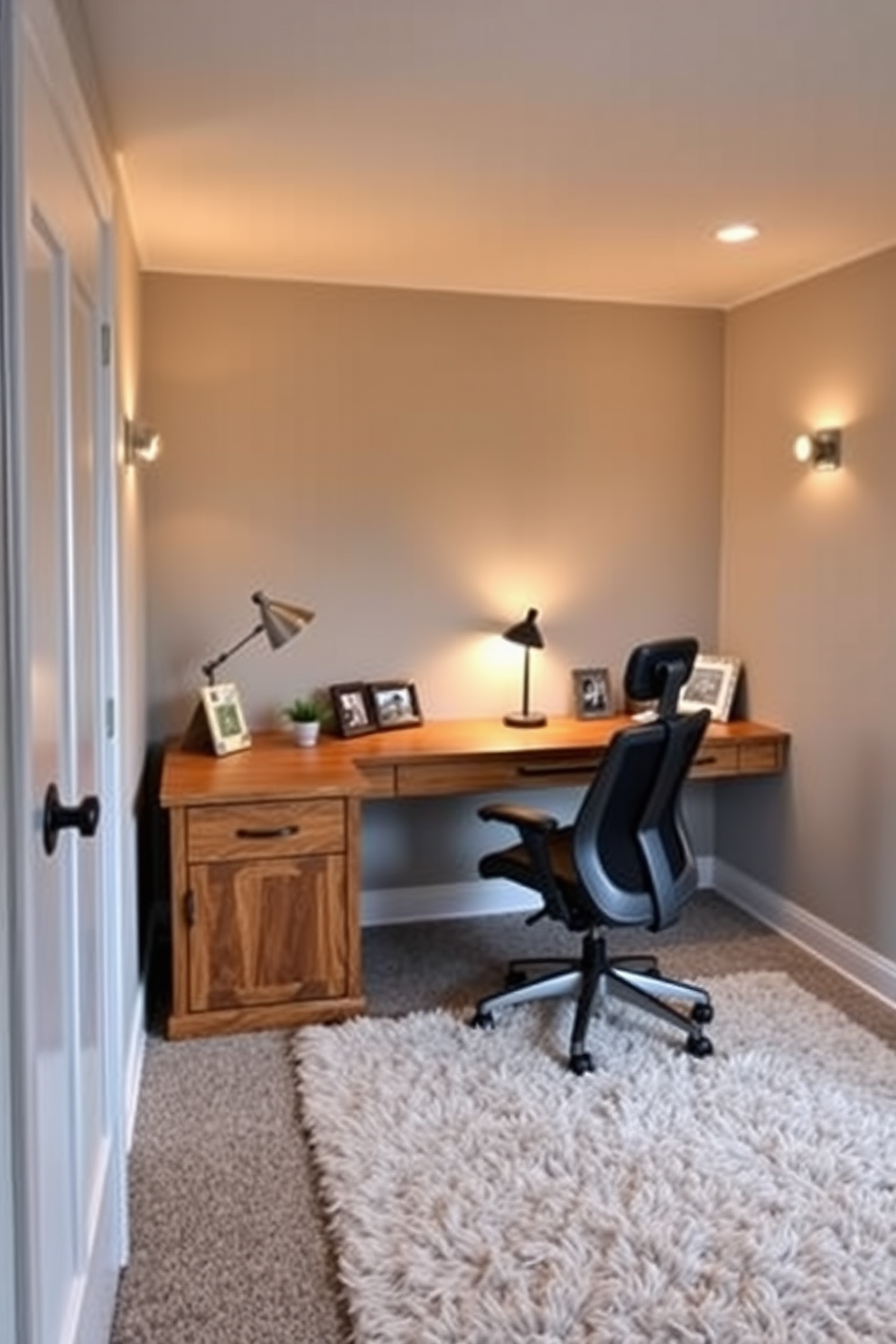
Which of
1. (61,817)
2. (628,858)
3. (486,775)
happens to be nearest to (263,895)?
(486,775)

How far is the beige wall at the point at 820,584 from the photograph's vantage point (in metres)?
3.35

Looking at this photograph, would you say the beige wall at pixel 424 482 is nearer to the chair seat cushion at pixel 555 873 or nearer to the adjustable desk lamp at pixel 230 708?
the adjustable desk lamp at pixel 230 708

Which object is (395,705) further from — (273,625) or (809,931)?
(809,931)

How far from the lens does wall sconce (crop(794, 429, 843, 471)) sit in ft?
11.6

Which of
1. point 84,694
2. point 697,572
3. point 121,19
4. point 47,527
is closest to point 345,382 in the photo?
point 697,572

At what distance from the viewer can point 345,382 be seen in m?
3.86

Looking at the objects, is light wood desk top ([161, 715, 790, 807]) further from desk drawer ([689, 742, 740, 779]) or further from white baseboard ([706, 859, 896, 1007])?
white baseboard ([706, 859, 896, 1007])

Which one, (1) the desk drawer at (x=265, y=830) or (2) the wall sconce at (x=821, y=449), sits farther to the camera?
(2) the wall sconce at (x=821, y=449)

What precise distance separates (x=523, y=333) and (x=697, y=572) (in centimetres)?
111

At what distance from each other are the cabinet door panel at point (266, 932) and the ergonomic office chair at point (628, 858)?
1.48 ft

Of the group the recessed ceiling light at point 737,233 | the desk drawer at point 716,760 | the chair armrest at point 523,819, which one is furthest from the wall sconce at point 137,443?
the desk drawer at point 716,760

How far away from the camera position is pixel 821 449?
3.57 meters

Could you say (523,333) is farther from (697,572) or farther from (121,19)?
(121,19)

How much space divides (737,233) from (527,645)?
150cm
